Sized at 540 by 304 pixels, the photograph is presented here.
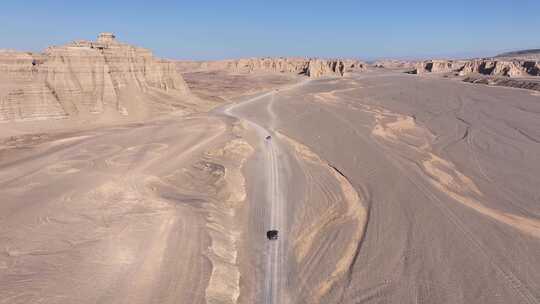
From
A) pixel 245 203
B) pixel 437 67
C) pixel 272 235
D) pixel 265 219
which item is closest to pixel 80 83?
pixel 245 203

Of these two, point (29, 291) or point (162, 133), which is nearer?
point (29, 291)

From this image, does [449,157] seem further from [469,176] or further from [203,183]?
[203,183]

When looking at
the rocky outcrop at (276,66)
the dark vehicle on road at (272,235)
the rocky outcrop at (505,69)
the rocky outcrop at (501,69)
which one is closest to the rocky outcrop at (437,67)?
the rocky outcrop at (501,69)

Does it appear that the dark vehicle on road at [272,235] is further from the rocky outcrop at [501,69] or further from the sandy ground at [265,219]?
the rocky outcrop at [501,69]

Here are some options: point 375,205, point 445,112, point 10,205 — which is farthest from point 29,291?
point 445,112

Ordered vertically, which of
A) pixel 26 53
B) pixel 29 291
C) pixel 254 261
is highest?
pixel 26 53

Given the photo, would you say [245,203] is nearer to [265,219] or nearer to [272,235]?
[265,219]

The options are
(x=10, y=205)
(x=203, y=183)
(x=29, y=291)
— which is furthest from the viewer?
(x=203, y=183)
